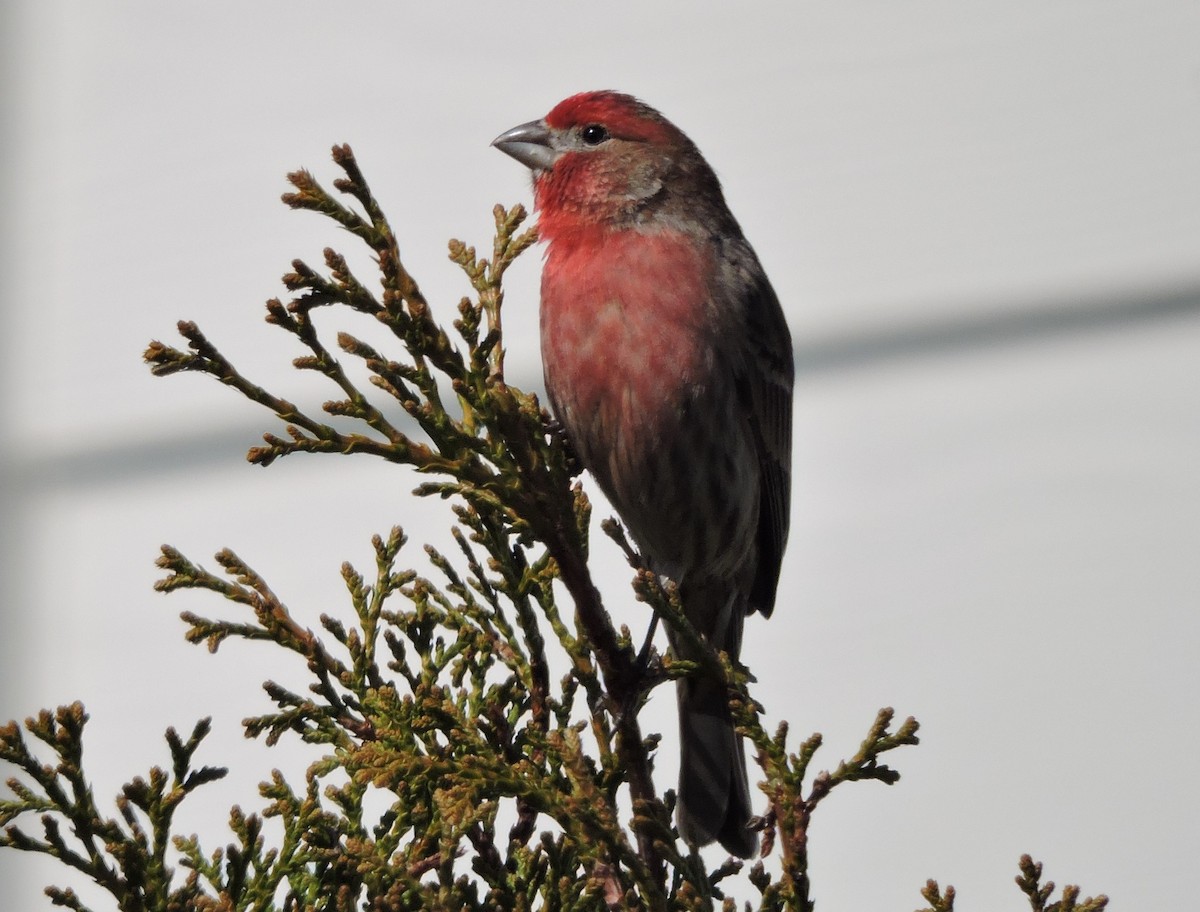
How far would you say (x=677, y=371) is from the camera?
10.7ft

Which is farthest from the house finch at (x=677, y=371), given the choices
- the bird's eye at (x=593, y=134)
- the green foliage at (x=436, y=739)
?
the green foliage at (x=436, y=739)

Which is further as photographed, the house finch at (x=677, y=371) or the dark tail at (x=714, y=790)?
the dark tail at (x=714, y=790)

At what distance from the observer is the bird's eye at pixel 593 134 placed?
3678 millimetres

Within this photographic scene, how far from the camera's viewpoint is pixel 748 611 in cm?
385

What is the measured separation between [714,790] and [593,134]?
5.94ft

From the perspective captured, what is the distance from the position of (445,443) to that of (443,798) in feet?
1.89

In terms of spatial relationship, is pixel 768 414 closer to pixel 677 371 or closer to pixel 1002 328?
pixel 677 371

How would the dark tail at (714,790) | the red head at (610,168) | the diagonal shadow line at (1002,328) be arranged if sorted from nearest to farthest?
the dark tail at (714,790)
the red head at (610,168)
the diagonal shadow line at (1002,328)

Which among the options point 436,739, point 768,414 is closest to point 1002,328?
point 768,414

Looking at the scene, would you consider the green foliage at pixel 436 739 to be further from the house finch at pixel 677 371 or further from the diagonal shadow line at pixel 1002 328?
the diagonal shadow line at pixel 1002 328

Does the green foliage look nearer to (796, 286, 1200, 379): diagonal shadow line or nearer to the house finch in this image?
the house finch

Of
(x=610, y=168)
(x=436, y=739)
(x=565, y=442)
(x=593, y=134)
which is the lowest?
(x=436, y=739)

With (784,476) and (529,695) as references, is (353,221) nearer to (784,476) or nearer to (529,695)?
(529,695)

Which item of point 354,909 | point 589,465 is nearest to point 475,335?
point 354,909
